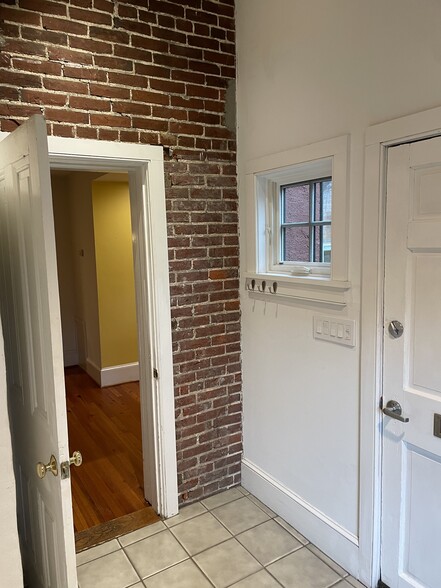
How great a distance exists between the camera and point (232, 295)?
273 centimetres

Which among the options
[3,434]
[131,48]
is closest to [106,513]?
[3,434]

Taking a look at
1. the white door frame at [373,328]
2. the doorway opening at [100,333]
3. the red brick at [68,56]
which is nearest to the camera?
the white door frame at [373,328]

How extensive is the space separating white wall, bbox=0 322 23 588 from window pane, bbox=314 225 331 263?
1576 mm

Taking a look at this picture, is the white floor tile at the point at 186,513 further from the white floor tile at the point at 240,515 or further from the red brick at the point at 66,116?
the red brick at the point at 66,116

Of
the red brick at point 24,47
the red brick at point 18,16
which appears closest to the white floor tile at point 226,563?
the red brick at point 24,47

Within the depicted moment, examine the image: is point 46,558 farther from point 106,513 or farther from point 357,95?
point 357,95

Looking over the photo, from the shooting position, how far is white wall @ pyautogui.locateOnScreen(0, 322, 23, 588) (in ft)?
4.70

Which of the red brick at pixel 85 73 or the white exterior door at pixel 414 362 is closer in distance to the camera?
the white exterior door at pixel 414 362

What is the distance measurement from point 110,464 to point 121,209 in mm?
2715

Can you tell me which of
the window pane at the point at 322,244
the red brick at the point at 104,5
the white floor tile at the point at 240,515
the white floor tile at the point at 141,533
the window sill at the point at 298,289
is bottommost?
the white floor tile at the point at 141,533

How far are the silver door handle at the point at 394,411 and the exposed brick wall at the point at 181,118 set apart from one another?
111cm

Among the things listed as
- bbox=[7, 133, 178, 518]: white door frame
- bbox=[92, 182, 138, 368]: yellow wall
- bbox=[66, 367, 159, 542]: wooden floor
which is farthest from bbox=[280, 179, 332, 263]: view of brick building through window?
bbox=[92, 182, 138, 368]: yellow wall

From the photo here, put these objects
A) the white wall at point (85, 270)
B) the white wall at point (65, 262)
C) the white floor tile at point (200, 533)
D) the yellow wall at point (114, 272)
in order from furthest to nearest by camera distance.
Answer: the white wall at point (65, 262) → the white wall at point (85, 270) → the yellow wall at point (114, 272) → the white floor tile at point (200, 533)

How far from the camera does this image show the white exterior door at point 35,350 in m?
1.31
